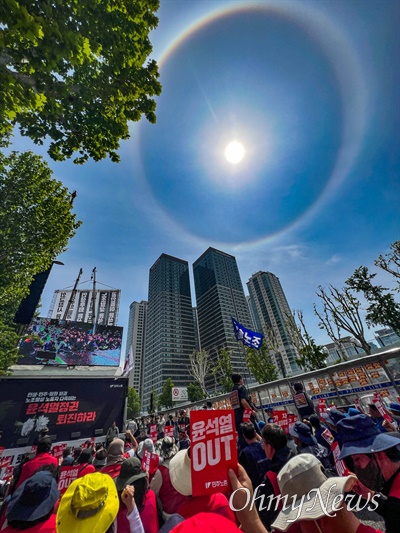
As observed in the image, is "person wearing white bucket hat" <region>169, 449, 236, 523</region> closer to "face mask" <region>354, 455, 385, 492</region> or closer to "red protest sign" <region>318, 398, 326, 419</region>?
"face mask" <region>354, 455, 385, 492</region>

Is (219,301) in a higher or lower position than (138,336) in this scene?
higher

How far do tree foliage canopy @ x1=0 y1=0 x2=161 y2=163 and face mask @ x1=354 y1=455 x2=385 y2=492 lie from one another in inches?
278

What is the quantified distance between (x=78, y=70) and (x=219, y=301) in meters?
108

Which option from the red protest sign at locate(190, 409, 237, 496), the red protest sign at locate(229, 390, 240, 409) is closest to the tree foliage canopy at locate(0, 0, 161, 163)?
the red protest sign at locate(190, 409, 237, 496)

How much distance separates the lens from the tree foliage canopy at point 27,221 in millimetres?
9641

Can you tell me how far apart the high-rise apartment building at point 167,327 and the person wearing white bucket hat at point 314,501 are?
3978 inches

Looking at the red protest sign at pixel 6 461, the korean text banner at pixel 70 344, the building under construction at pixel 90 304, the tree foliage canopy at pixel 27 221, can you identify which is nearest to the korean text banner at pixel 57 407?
the red protest sign at pixel 6 461

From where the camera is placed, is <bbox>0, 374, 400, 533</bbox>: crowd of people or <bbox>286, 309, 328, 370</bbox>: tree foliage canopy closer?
<bbox>0, 374, 400, 533</bbox>: crowd of people

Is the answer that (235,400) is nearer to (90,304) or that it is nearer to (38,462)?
(38,462)

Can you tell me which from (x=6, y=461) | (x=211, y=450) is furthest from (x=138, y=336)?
(x=211, y=450)

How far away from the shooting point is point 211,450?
179 centimetres

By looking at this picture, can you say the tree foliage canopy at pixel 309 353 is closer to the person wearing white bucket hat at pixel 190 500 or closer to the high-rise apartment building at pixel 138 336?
the person wearing white bucket hat at pixel 190 500

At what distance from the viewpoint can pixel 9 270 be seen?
985cm

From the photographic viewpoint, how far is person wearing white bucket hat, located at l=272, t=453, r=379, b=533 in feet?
4.10
